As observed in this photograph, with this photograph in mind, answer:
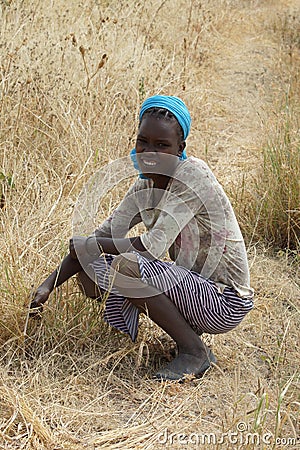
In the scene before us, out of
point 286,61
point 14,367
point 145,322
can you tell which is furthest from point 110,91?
point 286,61

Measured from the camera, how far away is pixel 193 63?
573 centimetres

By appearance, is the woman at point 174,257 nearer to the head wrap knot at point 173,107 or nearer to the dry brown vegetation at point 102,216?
the head wrap knot at point 173,107

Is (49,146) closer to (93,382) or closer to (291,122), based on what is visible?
(291,122)

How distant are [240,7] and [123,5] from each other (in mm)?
3066

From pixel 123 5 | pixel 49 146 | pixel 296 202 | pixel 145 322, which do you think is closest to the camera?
pixel 145 322

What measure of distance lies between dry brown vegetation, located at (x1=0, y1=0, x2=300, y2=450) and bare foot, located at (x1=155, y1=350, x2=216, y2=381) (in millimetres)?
45

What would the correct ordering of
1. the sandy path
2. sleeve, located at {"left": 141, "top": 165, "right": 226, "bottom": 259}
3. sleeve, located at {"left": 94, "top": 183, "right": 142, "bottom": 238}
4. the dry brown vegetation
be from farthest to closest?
1. the sandy path
2. sleeve, located at {"left": 94, "top": 183, "right": 142, "bottom": 238}
3. sleeve, located at {"left": 141, "top": 165, "right": 226, "bottom": 259}
4. the dry brown vegetation

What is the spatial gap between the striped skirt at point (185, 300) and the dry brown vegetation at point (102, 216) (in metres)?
0.10

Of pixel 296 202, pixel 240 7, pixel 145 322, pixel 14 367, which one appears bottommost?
pixel 14 367

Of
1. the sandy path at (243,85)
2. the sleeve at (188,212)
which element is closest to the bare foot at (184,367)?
the sleeve at (188,212)

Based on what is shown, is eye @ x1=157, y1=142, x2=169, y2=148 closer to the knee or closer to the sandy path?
the knee

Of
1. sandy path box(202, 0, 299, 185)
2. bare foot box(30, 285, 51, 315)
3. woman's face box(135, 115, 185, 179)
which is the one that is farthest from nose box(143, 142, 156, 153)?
sandy path box(202, 0, 299, 185)

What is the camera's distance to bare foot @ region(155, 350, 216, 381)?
227 centimetres

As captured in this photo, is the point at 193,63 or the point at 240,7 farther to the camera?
the point at 240,7
